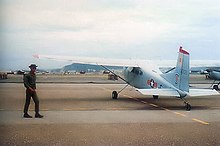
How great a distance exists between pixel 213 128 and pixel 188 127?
16.1 inches

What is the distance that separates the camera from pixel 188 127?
5.97 m

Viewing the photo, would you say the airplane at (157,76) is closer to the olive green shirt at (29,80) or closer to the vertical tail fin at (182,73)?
the vertical tail fin at (182,73)

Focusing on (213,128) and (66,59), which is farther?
(66,59)

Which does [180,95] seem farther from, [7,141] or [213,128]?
[7,141]

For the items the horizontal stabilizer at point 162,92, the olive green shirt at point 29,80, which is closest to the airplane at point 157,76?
the horizontal stabilizer at point 162,92

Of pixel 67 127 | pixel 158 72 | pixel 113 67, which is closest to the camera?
pixel 67 127

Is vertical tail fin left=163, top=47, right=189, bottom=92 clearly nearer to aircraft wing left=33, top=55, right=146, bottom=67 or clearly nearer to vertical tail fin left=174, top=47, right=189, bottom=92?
vertical tail fin left=174, top=47, right=189, bottom=92

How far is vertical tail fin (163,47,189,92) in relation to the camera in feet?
28.9

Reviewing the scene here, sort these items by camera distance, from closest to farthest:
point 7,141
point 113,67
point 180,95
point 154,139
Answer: point 7,141, point 154,139, point 180,95, point 113,67

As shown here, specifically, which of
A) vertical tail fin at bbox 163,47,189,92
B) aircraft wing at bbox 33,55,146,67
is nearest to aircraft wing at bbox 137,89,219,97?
vertical tail fin at bbox 163,47,189,92

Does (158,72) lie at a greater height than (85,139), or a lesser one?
greater

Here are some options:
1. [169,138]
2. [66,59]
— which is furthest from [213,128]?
[66,59]

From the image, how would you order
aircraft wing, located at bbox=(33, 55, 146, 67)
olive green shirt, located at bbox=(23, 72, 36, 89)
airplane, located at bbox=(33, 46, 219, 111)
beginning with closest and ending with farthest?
olive green shirt, located at bbox=(23, 72, 36, 89)
airplane, located at bbox=(33, 46, 219, 111)
aircraft wing, located at bbox=(33, 55, 146, 67)

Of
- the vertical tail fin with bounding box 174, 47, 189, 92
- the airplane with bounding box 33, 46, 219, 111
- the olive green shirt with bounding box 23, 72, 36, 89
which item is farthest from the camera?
the airplane with bounding box 33, 46, 219, 111
